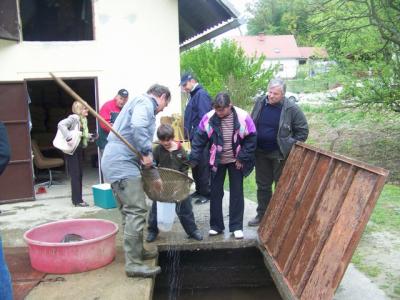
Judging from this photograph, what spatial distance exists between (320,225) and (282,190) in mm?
1303

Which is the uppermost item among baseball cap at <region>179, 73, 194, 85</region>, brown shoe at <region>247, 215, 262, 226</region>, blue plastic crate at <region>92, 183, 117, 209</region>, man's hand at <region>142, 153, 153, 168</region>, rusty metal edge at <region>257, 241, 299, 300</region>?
baseball cap at <region>179, 73, 194, 85</region>

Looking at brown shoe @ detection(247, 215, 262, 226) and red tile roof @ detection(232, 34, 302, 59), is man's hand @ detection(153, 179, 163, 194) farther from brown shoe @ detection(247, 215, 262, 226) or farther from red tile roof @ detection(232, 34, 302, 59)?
red tile roof @ detection(232, 34, 302, 59)

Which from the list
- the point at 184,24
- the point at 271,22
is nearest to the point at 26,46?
the point at 184,24

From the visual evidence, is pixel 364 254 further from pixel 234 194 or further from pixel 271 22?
pixel 271 22

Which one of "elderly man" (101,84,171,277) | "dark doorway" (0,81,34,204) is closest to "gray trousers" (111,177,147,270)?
"elderly man" (101,84,171,277)

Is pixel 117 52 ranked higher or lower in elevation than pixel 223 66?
higher

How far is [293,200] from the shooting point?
15.7 feet

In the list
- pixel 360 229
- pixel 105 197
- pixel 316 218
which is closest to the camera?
pixel 360 229

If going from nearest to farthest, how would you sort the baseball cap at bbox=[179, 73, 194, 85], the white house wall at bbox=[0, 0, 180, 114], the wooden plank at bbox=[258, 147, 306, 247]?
1. the wooden plank at bbox=[258, 147, 306, 247]
2. the baseball cap at bbox=[179, 73, 194, 85]
3. the white house wall at bbox=[0, 0, 180, 114]

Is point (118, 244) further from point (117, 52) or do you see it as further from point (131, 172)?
point (117, 52)

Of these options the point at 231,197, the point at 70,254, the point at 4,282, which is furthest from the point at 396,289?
the point at 4,282

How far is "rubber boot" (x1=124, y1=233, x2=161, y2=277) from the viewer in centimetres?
443

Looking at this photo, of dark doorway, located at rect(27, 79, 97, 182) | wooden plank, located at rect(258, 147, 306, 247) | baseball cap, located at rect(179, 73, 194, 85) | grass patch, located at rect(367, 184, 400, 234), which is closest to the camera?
wooden plank, located at rect(258, 147, 306, 247)

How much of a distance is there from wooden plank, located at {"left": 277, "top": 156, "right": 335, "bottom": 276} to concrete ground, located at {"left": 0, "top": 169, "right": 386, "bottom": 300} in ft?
1.88
